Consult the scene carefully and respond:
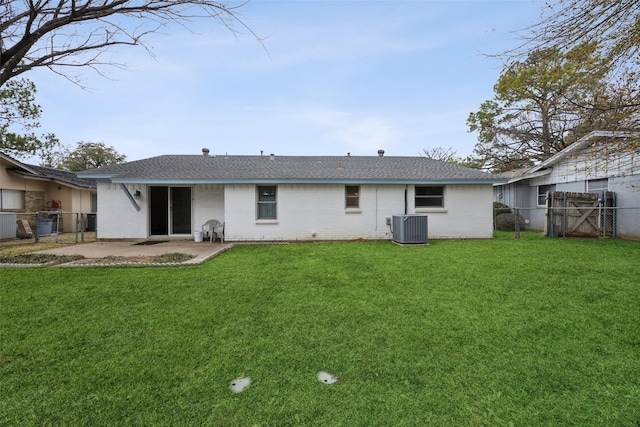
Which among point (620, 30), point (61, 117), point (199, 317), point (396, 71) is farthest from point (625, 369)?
point (61, 117)

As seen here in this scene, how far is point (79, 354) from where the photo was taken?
2.83m

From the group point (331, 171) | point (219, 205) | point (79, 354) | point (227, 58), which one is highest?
point (227, 58)

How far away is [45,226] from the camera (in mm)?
13875

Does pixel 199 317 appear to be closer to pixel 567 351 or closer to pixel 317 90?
pixel 567 351

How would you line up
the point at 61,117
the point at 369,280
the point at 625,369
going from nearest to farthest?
the point at 625,369 → the point at 369,280 → the point at 61,117

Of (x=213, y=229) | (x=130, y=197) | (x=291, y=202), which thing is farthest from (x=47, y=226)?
(x=291, y=202)

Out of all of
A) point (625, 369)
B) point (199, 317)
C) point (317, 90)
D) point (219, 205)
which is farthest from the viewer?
point (317, 90)

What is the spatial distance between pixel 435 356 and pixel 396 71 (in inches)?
557

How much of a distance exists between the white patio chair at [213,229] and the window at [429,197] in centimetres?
809

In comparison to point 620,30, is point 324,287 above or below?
below

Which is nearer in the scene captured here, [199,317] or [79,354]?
[79,354]

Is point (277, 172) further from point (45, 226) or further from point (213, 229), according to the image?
point (45, 226)

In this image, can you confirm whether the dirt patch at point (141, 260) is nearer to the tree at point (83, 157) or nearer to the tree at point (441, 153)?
the tree at point (441, 153)

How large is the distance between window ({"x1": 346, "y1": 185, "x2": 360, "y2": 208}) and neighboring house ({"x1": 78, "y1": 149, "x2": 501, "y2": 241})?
0.04 metres
